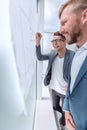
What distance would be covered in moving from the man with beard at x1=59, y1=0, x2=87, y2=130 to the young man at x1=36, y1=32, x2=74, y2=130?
40.5 inches

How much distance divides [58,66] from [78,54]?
138cm

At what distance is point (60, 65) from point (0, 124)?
6.57 ft

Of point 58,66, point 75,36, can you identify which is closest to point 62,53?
point 58,66

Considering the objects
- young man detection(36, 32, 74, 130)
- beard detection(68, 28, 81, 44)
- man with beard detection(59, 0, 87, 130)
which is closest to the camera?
man with beard detection(59, 0, 87, 130)

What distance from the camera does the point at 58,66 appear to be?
8.36ft

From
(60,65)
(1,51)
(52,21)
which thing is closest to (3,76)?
(1,51)

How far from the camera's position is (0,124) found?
561mm

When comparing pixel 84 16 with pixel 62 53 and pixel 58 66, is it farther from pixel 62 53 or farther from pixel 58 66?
pixel 58 66

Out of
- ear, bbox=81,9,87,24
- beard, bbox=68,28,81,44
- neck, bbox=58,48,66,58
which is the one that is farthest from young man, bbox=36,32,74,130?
ear, bbox=81,9,87,24

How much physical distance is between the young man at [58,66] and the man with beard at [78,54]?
1.03 m

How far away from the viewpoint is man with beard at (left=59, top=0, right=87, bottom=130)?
42.4 inches

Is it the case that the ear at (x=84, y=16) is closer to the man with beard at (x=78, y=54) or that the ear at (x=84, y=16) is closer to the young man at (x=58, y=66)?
the man with beard at (x=78, y=54)

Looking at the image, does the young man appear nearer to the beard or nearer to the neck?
the neck

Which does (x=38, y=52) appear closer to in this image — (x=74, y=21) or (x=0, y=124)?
(x=74, y=21)
